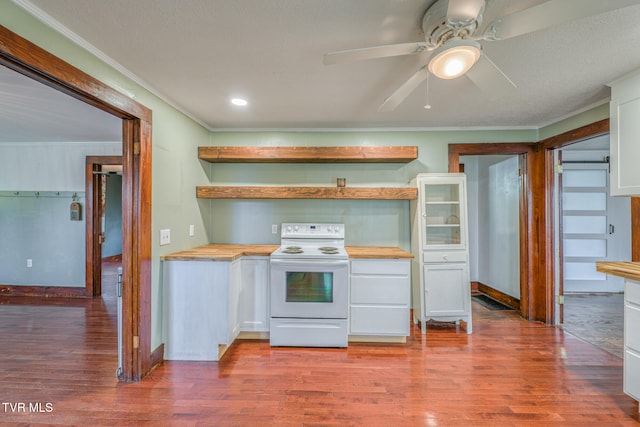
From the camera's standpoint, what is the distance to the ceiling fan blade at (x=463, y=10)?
3.77ft

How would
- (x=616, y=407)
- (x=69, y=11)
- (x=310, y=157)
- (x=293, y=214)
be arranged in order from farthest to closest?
(x=293, y=214)
(x=310, y=157)
(x=616, y=407)
(x=69, y=11)

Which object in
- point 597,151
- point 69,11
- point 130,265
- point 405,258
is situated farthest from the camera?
point 597,151

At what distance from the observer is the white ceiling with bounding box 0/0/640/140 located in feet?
4.78

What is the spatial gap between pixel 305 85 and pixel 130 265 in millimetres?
1932

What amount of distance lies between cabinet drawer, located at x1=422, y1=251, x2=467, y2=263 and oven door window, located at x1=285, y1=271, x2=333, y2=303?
1.12 m

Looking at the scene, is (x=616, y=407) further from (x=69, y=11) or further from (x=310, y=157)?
(x=69, y=11)

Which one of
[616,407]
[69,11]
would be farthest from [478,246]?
[69,11]

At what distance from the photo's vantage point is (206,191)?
10.4 ft

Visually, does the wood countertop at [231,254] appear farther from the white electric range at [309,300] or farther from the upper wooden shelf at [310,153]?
A: the upper wooden shelf at [310,153]

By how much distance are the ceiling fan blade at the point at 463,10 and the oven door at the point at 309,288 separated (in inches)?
78.1

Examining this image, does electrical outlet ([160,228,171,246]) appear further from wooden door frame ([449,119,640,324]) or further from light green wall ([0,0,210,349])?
wooden door frame ([449,119,640,324])

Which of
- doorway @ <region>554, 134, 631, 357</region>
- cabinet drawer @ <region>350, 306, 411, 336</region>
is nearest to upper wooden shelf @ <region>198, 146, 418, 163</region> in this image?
cabinet drawer @ <region>350, 306, 411, 336</region>

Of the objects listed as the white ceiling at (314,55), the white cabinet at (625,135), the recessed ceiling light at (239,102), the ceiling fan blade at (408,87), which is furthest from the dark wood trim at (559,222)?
the recessed ceiling light at (239,102)

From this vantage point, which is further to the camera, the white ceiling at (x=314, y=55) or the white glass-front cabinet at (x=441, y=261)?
the white glass-front cabinet at (x=441, y=261)
